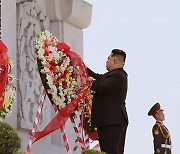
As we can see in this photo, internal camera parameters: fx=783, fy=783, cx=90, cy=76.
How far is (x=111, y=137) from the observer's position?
8688 millimetres

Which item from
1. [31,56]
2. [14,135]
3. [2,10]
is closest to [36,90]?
[31,56]

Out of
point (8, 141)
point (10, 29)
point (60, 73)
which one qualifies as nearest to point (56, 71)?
point (60, 73)

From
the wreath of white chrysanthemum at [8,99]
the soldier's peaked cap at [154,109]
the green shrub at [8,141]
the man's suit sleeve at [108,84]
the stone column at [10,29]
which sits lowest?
the green shrub at [8,141]

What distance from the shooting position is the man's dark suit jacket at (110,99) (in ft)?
28.6

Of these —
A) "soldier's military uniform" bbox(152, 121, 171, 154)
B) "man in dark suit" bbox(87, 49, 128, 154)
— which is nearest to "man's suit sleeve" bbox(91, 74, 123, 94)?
"man in dark suit" bbox(87, 49, 128, 154)

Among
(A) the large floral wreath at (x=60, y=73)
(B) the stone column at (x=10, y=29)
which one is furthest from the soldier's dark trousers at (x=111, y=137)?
(B) the stone column at (x=10, y=29)

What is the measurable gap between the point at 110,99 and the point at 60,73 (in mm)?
650

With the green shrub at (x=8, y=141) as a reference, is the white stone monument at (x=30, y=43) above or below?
above

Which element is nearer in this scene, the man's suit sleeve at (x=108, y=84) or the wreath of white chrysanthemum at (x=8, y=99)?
the wreath of white chrysanthemum at (x=8, y=99)

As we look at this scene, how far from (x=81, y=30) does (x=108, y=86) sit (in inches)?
131

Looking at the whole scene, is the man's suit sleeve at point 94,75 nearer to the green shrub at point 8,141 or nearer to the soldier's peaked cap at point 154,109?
the soldier's peaked cap at point 154,109

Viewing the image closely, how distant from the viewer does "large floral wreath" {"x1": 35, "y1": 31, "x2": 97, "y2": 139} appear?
8812 mm

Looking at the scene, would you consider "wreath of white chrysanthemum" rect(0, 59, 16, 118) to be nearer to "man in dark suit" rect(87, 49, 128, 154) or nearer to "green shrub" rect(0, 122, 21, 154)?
"man in dark suit" rect(87, 49, 128, 154)

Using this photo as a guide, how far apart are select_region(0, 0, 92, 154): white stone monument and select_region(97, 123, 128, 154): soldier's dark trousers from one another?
53.3 inches
